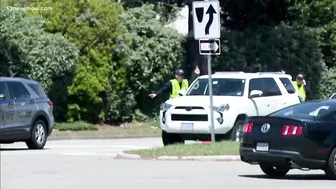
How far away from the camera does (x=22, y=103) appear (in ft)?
84.0

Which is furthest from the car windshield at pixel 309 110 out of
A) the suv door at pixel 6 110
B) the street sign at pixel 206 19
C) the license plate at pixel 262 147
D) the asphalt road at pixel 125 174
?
the suv door at pixel 6 110

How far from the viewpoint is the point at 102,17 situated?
1407 inches

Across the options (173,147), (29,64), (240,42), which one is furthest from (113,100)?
(173,147)

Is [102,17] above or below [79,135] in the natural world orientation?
above

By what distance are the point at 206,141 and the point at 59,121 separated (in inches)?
438

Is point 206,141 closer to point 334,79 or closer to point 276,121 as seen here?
point 276,121

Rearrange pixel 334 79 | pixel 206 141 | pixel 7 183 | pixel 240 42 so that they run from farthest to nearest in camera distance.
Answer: pixel 334 79 < pixel 240 42 < pixel 206 141 < pixel 7 183

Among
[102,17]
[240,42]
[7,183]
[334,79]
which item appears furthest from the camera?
[334,79]

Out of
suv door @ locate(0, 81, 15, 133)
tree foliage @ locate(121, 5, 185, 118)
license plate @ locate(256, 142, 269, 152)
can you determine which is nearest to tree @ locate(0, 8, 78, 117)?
tree foliage @ locate(121, 5, 185, 118)

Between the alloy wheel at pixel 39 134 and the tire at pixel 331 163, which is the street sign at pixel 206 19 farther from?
the tire at pixel 331 163

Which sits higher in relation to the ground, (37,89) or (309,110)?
(309,110)

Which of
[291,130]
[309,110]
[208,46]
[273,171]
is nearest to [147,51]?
[208,46]

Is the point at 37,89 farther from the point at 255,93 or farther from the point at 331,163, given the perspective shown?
the point at 331,163

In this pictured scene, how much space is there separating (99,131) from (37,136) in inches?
343
